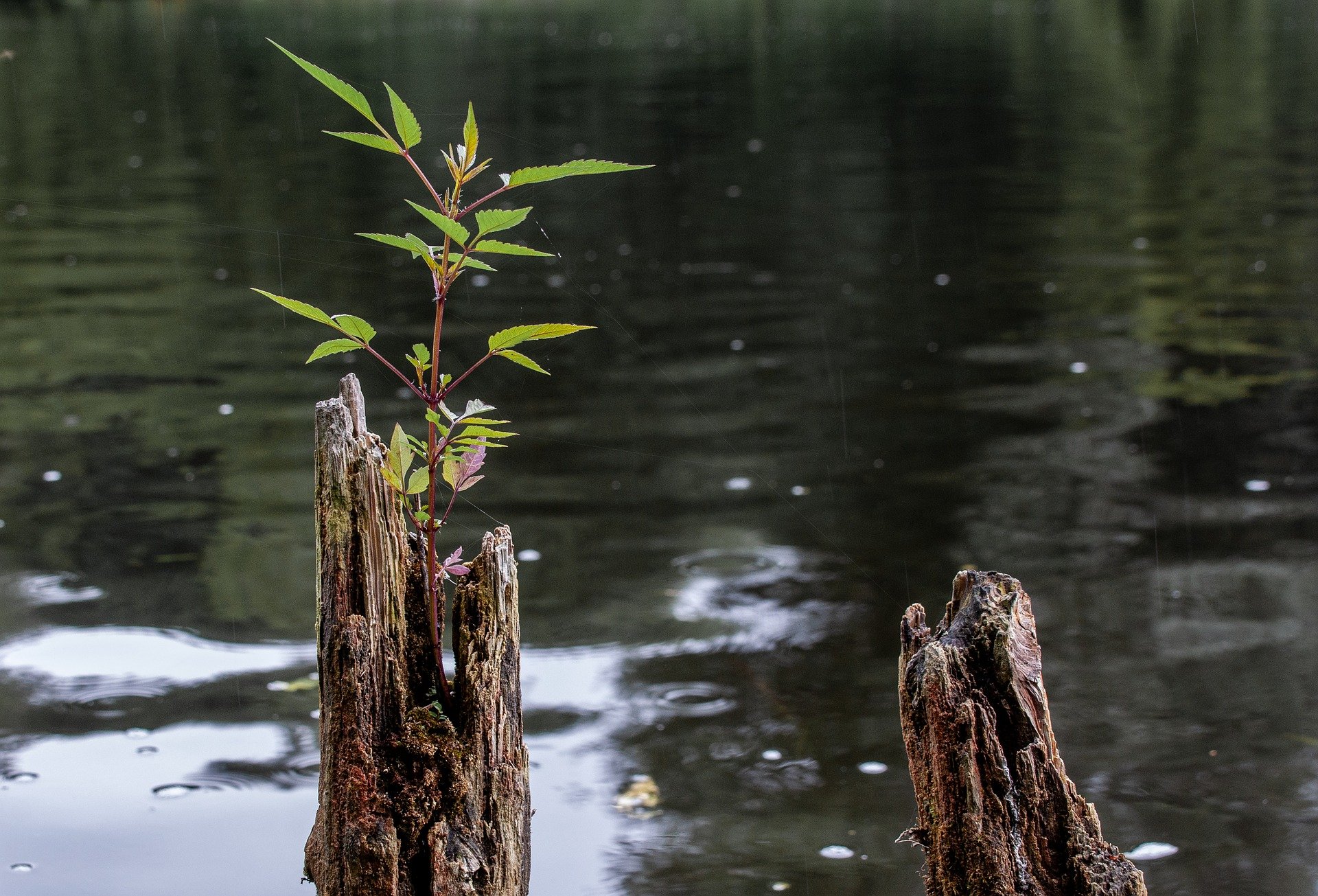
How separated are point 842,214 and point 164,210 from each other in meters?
6.91

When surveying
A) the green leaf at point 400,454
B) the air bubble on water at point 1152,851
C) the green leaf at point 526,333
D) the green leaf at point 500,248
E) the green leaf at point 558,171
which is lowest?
the air bubble on water at point 1152,851

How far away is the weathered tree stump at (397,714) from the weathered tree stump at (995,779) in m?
0.74

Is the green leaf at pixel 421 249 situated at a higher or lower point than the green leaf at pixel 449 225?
lower

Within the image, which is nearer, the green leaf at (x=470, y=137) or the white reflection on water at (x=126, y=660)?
the green leaf at (x=470, y=137)

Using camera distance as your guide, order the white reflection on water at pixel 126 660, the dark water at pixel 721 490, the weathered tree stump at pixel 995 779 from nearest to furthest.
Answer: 1. the weathered tree stump at pixel 995 779
2. the dark water at pixel 721 490
3. the white reflection on water at pixel 126 660

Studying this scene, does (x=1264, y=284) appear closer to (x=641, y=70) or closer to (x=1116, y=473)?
(x=1116, y=473)

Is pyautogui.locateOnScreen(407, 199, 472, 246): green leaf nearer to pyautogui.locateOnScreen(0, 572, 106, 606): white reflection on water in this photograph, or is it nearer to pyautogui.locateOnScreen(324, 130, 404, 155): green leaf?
pyautogui.locateOnScreen(324, 130, 404, 155): green leaf

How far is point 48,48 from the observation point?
31.0 meters

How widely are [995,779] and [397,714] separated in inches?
42.1

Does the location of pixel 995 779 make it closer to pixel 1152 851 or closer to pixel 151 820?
pixel 1152 851

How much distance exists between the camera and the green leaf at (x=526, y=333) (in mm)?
1956

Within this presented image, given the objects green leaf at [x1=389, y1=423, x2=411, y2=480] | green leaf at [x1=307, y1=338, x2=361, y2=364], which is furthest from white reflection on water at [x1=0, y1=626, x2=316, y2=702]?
green leaf at [x1=307, y1=338, x2=361, y2=364]

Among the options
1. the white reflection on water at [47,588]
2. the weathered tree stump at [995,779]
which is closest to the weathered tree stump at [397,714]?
the weathered tree stump at [995,779]

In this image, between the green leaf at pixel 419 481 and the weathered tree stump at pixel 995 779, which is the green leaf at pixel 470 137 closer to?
the green leaf at pixel 419 481
